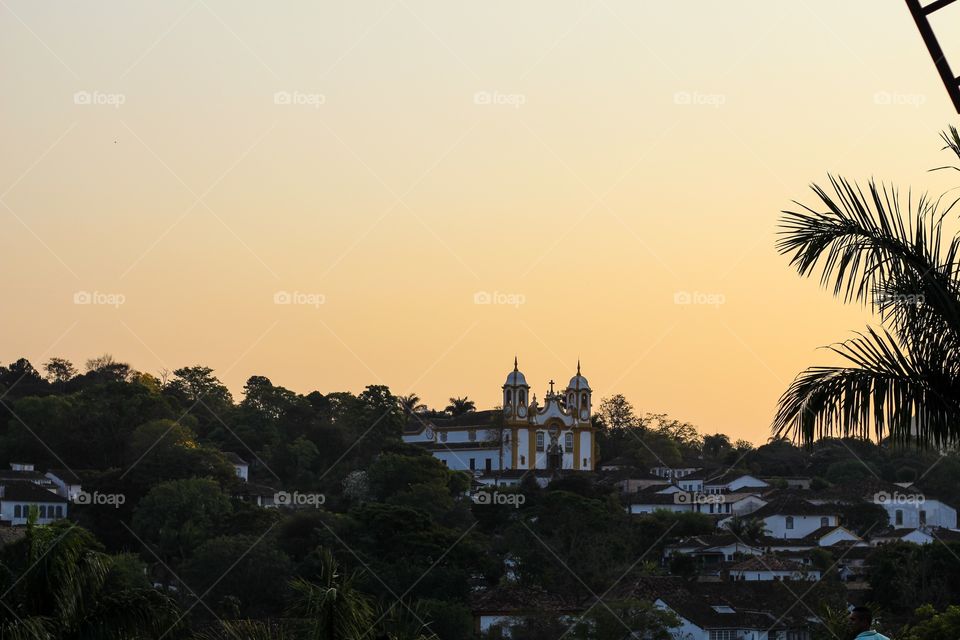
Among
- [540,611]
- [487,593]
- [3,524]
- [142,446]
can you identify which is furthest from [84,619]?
[142,446]

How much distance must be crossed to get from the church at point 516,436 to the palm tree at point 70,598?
8965 cm

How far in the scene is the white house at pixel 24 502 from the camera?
7329cm

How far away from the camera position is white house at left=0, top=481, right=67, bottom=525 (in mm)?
73294

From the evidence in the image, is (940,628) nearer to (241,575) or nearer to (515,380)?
(241,575)

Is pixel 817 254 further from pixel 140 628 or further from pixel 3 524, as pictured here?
pixel 3 524

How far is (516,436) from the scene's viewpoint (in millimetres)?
104375

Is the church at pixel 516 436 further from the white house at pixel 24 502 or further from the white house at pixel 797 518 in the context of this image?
the white house at pixel 24 502

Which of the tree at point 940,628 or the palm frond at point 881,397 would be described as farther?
Answer: the tree at point 940,628

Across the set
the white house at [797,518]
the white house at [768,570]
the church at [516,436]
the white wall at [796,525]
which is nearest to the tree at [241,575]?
the white house at [768,570]

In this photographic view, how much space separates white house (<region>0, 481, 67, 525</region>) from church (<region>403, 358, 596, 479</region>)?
33778 mm

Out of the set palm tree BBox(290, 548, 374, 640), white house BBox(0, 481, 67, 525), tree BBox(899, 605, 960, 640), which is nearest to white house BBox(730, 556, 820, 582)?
tree BBox(899, 605, 960, 640)

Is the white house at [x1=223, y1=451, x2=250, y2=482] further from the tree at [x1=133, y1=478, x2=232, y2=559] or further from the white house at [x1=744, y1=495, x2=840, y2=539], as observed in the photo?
the white house at [x1=744, y1=495, x2=840, y2=539]

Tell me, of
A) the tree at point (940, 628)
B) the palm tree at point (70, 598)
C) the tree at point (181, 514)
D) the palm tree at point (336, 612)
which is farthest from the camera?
the tree at point (181, 514)

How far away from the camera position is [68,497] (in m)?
76.9
